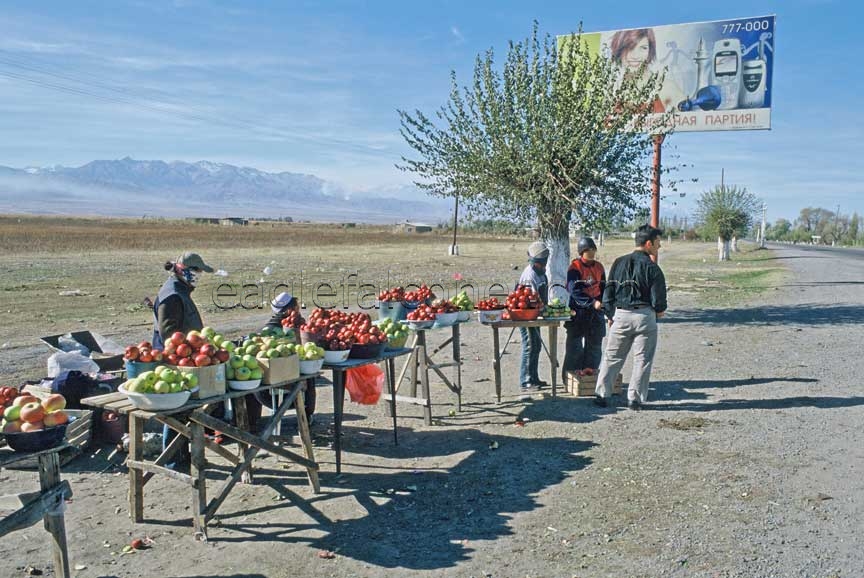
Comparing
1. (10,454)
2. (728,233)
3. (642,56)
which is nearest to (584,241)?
(10,454)

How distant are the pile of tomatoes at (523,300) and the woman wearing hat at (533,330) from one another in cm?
51

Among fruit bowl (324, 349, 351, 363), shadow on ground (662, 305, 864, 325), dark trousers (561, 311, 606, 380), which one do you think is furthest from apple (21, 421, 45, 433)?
shadow on ground (662, 305, 864, 325)

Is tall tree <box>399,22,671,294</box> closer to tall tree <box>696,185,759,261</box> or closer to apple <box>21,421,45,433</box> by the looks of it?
apple <box>21,421,45,433</box>

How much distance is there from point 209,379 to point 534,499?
3.16 meters

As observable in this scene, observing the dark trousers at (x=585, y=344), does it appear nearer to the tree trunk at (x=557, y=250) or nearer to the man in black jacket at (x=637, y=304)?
the man in black jacket at (x=637, y=304)

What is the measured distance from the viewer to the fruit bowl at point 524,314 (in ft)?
32.8

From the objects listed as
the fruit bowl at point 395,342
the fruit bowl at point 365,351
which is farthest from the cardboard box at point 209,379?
the fruit bowl at point 395,342

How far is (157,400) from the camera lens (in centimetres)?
549

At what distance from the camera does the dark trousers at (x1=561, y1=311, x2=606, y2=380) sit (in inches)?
420

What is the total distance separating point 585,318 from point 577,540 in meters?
5.01

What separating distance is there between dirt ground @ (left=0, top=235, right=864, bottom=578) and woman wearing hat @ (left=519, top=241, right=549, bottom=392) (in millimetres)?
Answer: 499

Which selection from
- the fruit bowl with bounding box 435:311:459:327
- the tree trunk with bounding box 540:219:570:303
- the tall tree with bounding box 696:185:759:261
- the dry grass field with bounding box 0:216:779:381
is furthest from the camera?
the tall tree with bounding box 696:185:759:261

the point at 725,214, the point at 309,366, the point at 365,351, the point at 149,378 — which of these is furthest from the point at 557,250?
the point at 725,214

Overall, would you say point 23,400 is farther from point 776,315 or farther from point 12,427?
point 776,315
